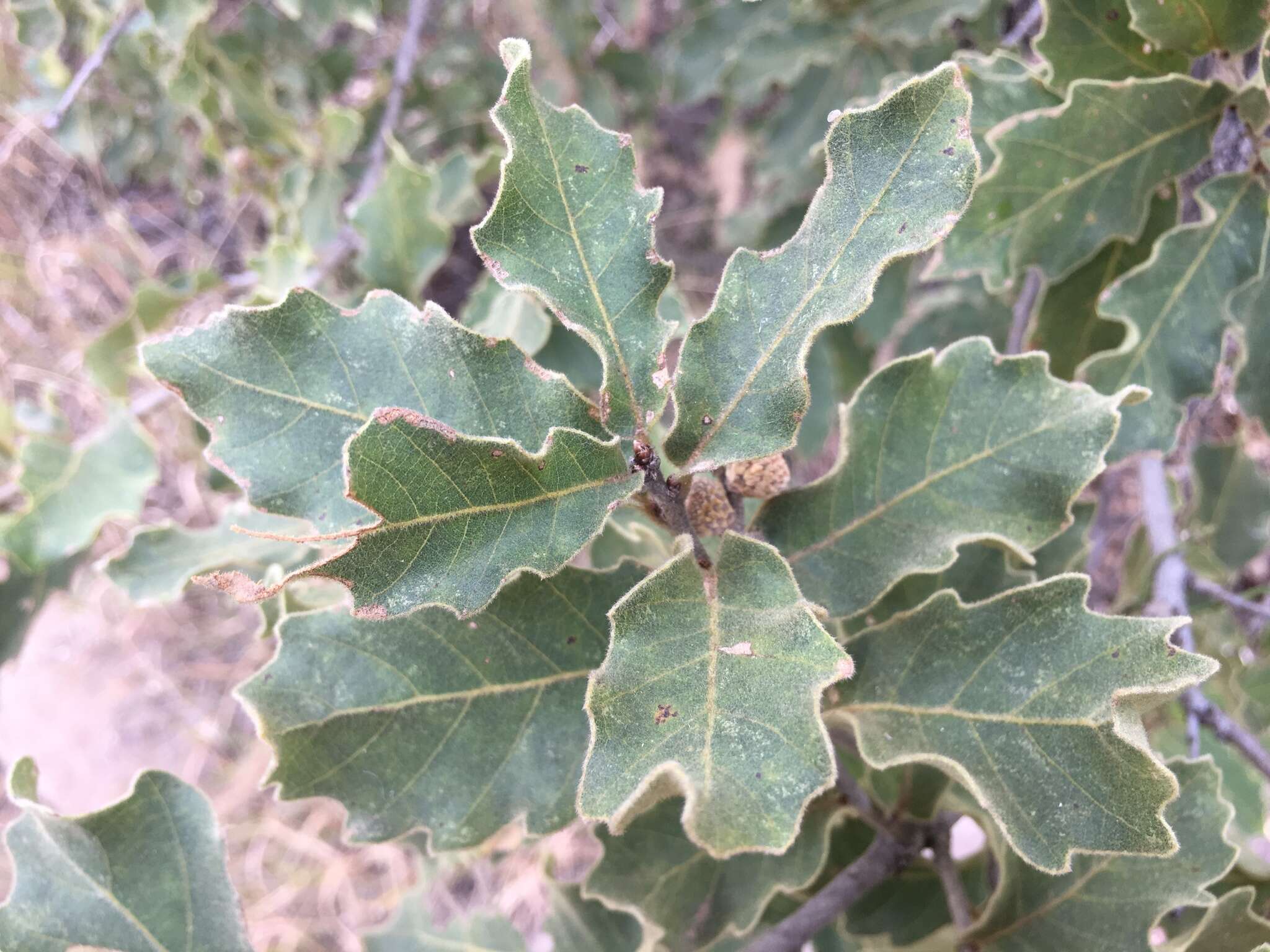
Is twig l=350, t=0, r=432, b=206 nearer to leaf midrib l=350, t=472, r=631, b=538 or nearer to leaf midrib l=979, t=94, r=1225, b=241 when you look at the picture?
leaf midrib l=979, t=94, r=1225, b=241

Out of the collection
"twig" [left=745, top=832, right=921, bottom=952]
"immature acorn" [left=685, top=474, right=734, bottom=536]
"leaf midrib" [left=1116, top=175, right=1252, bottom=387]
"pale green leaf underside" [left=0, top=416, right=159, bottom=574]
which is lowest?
"twig" [left=745, top=832, right=921, bottom=952]

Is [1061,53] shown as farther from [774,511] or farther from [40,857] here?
[40,857]

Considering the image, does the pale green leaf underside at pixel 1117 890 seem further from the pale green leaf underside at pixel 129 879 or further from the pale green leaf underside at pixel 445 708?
the pale green leaf underside at pixel 129 879

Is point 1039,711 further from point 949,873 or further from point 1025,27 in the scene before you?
point 1025,27

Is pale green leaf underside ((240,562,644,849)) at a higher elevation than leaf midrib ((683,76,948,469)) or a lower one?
lower

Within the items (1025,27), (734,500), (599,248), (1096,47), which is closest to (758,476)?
(734,500)

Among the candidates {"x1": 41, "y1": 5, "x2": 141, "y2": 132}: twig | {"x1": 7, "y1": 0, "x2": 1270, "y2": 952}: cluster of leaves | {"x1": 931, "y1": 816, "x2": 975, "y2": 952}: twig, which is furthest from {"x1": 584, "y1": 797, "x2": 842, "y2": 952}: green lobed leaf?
{"x1": 41, "y1": 5, "x2": 141, "y2": 132}: twig
